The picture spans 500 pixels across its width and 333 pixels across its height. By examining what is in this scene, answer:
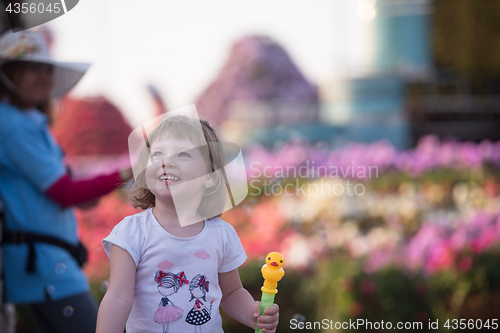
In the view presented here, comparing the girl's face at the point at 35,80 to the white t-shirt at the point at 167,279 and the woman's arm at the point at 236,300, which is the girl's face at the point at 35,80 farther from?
the woman's arm at the point at 236,300

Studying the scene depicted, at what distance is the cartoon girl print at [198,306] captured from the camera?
3.58 ft

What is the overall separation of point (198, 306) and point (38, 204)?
857mm

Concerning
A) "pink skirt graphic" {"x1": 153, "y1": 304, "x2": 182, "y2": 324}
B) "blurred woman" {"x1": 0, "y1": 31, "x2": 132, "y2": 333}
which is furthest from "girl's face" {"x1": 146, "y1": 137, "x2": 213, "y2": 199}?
"blurred woman" {"x1": 0, "y1": 31, "x2": 132, "y2": 333}

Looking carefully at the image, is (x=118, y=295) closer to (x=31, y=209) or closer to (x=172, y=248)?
(x=172, y=248)

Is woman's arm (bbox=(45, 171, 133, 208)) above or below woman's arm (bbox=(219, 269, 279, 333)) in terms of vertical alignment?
above

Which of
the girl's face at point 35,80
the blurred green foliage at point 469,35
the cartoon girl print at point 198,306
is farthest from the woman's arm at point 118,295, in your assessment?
the blurred green foliage at point 469,35

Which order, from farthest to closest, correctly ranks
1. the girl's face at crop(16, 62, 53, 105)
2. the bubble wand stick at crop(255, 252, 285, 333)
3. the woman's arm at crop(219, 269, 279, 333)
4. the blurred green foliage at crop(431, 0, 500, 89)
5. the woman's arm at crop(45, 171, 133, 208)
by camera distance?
the blurred green foliage at crop(431, 0, 500, 89)
the girl's face at crop(16, 62, 53, 105)
the woman's arm at crop(45, 171, 133, 208)
the woman's arm at crop(219, 269, 279, 333)
the bubble wand stick at crop(255, 252, 285, 333)

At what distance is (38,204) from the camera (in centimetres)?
167

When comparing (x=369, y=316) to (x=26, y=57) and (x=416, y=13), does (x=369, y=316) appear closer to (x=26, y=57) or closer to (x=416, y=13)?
(x=26, y=57)

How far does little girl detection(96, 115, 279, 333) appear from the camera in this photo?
1.07 meters

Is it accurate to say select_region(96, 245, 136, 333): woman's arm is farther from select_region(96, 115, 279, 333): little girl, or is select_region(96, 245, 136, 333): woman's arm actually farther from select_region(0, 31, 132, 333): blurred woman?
select_region(0, 31, 132, 333): blurred woman

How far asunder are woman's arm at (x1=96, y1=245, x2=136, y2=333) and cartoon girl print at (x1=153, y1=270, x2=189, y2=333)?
0.06 meters

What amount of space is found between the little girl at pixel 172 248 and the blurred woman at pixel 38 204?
51 cm

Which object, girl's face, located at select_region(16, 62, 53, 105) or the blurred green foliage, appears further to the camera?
the blurred green foliage
